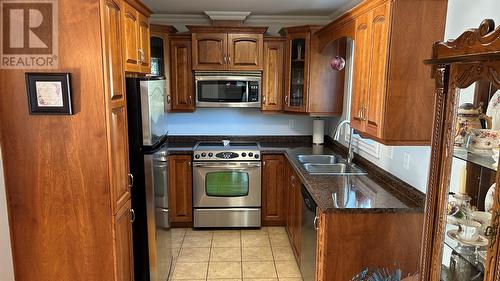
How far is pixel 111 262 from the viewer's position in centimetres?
186

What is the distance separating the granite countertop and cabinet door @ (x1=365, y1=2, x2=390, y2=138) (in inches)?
17.1

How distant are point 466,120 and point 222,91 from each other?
3.08 metres

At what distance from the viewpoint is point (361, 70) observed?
2.34 m

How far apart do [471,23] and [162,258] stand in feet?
8.42

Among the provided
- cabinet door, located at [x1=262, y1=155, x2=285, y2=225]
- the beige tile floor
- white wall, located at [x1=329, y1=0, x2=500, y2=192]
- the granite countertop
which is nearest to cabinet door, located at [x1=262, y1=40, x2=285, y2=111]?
cabinet door, located at [x1=262, y1=155, x2=285, y2=225]

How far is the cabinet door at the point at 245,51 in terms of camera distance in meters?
3.87

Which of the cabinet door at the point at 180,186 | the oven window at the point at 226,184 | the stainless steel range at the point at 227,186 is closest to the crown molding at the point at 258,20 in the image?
the stainless steel range at the point at 227,186

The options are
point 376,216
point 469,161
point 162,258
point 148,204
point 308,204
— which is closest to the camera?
point 469,161

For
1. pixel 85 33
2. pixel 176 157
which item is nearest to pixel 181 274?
pixel 176 157

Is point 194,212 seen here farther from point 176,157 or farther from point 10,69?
point 10,69

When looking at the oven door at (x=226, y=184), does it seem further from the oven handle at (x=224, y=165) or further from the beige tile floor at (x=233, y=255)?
the beige tile floor at (x=233, y=255)

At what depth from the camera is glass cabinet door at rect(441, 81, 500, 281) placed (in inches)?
39.1

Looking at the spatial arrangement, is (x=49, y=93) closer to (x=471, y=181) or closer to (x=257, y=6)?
(x=471, y=181)

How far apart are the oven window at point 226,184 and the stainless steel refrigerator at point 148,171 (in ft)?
3.75
